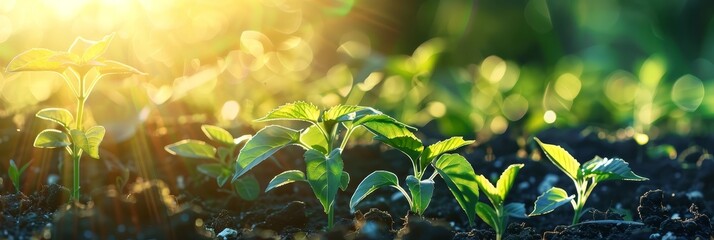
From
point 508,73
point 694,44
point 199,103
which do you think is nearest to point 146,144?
point 199,103

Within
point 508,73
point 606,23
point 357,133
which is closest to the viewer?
point 357,133

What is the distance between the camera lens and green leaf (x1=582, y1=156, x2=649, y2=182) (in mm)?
1654

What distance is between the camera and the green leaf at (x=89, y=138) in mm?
1689

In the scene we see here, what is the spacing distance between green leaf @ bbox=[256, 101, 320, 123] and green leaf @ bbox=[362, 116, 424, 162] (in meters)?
0.11

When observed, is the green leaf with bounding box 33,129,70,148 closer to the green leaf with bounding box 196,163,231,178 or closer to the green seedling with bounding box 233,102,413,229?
the green seedling with bounding box 233,102,413,229


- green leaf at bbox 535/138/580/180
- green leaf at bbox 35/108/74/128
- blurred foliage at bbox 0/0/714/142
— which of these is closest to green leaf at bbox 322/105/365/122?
green leaf at bbox 535/138/580/180

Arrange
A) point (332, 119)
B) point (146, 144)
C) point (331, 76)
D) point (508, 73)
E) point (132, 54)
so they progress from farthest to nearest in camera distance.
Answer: point (508, 73), point (331, 76), point (132, 54), point (146, 144), point (332, 119)

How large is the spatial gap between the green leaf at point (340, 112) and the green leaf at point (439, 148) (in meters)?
0.19

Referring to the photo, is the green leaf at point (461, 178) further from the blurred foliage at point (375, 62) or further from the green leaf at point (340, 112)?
the blurred foliage at point (375, 62)

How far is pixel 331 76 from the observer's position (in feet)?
13.0

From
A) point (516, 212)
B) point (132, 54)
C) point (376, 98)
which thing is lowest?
point (516, 212)

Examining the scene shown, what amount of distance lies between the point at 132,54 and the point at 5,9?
3.54ft

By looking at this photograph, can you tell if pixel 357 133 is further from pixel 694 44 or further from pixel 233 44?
pixel 694 44

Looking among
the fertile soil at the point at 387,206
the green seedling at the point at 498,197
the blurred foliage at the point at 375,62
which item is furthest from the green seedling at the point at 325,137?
the blurred foliage at the point at 375,62
